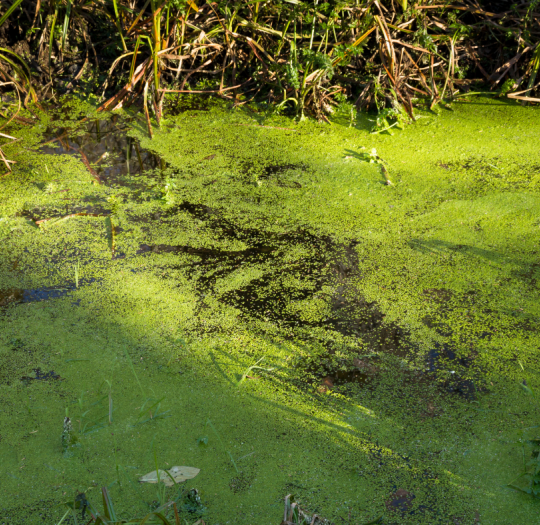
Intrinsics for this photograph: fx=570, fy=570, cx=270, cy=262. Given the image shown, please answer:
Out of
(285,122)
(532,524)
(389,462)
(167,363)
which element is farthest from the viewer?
(285,122)

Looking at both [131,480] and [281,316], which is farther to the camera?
[281,316]

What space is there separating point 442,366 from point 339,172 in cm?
111

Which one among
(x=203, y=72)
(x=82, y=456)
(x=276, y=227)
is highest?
(x=203, y=72)

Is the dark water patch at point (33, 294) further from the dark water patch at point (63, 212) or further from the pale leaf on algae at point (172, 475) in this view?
the pale leaf on algae at point (172, 475)

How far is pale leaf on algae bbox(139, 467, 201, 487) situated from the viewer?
1184 millimetres

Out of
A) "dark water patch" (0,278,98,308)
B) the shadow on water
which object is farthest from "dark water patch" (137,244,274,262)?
"dark water patch" (0,278,98,308)

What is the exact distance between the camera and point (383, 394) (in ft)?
4.59

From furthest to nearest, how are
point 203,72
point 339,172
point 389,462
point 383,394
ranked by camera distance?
point 203,72
point 339,172
point 383,394
point 389,462

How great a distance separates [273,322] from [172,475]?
0.56m

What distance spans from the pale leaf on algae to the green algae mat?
0.01m

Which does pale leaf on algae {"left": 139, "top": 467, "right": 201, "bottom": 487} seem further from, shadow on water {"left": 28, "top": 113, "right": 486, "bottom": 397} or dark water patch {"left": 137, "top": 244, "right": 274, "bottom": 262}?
dark water patch {"left": 137, "top": 244, "right": 274, "bottom": 262}

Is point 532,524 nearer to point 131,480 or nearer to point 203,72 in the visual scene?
point 131,480

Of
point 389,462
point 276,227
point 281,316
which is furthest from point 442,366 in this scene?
point 276,227

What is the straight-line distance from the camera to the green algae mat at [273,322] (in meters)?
1.20
